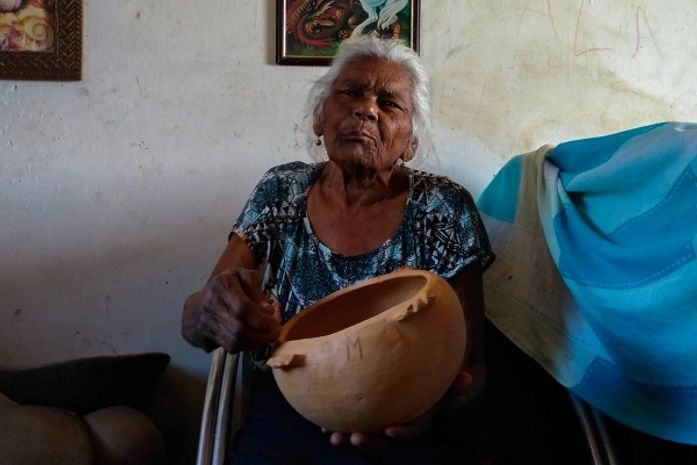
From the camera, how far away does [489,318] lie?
1.26 metres

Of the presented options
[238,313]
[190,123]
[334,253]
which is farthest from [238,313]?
[190,123]

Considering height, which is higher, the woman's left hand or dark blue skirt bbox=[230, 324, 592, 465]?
the woman's left hand

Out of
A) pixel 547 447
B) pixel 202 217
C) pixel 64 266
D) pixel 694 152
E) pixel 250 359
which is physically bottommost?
A: pixel 547 447

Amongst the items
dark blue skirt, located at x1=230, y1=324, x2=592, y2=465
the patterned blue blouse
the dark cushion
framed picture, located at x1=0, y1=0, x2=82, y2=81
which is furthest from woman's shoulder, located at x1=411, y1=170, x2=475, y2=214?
framed picture, located at x1=0, y1=0, x2=82, y2=81

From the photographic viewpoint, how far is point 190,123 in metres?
1.45

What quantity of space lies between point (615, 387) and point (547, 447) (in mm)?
202

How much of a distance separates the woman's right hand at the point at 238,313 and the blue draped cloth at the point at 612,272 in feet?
1.64

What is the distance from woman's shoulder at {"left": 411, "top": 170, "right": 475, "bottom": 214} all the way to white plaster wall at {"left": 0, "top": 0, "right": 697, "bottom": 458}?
318mm

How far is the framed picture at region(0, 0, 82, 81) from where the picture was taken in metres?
1.38

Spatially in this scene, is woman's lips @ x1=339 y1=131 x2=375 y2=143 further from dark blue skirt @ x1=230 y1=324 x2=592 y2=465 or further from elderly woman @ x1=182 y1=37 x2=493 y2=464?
dark blue skirt @ x1=230 y1=324 x2=592 y2=465

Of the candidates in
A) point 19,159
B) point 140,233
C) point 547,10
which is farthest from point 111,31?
point 547,10

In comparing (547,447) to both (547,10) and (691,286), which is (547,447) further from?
(547,10)

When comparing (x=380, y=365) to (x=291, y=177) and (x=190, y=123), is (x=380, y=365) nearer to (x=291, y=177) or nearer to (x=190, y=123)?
(x=291, y=177)

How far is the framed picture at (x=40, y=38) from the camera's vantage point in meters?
1.38
